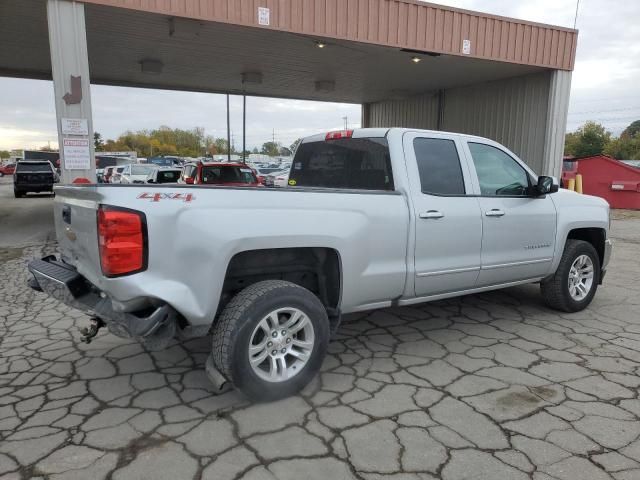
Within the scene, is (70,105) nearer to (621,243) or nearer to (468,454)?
(468,454)

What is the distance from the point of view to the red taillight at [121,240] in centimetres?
262

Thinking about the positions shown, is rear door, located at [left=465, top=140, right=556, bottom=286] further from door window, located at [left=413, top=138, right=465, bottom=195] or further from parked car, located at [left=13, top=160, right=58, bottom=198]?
parked car, located at [left=13, top=160, right=58, bottom=198]

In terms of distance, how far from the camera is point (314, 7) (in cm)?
846

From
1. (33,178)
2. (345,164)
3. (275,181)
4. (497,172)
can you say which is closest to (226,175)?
(275,181)

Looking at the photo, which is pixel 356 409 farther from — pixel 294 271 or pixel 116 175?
pixel 116 175

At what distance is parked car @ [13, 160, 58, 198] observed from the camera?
20.9 meters

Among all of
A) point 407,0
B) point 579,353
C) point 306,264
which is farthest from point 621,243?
point 306,264

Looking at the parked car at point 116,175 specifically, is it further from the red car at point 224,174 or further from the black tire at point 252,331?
the black tire at point 252,331

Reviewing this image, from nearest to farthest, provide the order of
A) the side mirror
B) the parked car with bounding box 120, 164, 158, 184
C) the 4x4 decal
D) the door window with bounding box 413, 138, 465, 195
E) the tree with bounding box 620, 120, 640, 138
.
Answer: the 4x4 decal < the door window with bounding box 413, 138, 465, 195 < the side mirror < the parked car with bounding box 120, 164, 158, 184 < the tree with bounding box 620, 120, 640, 138

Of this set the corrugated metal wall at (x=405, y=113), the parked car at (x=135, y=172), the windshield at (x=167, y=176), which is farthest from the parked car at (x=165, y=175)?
the corrugated metal wall at (x=405, y=113)

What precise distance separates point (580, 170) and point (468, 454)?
59.4 ft

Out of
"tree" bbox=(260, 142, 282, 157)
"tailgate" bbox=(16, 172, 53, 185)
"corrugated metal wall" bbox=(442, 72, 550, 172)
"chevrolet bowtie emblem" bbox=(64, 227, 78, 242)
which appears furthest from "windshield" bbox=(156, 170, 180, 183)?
"tree" bbox=(260, 142, 282, 157)

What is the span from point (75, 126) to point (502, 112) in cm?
1090

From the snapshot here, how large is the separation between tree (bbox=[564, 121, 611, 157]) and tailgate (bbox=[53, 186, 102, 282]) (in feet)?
246
